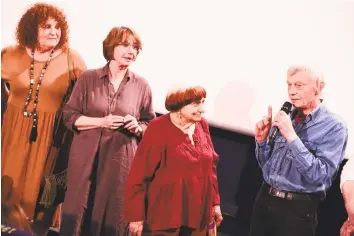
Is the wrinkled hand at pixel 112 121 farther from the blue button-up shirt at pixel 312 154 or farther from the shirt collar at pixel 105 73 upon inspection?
the blue button-up shirt at pixel 312 154

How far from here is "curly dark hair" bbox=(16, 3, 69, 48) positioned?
9.85 feet

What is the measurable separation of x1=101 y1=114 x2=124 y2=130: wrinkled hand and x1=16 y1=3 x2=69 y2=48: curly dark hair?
57 centimetres

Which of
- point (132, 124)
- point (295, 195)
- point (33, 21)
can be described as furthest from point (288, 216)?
point (33, 21)

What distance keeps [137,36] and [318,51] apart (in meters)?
1.00

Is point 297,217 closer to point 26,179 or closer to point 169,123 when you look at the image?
point 169,123

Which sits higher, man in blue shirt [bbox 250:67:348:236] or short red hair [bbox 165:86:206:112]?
short red hair [bbox 165:86:206:112]

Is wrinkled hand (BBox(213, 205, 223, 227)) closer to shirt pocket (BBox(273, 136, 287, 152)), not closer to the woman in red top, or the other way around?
the woman in red top

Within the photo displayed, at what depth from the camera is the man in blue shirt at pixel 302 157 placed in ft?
8.34

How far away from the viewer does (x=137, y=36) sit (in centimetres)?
292

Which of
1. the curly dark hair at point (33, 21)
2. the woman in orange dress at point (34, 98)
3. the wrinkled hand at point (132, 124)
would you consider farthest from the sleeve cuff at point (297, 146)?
the curly dark hair at point (33, 21)

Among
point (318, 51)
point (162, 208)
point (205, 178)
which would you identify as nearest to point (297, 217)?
point (205, 178)

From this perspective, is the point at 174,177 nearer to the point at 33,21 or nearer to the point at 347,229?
the point at 347,229

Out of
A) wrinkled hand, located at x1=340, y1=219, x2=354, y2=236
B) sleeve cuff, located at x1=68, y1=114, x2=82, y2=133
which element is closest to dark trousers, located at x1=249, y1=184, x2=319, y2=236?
wrinkled hand, located at x1=340, y1=219, x2=354, y2=236

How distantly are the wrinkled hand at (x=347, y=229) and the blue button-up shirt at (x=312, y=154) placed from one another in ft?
0.70
